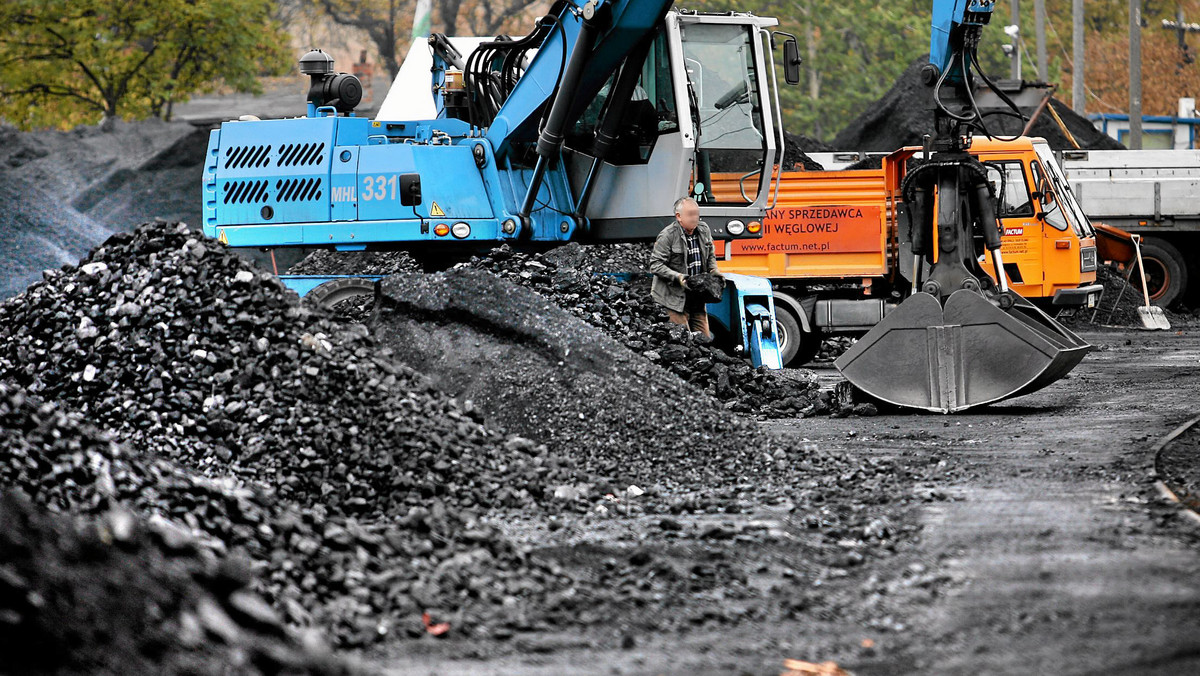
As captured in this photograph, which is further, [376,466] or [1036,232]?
[1036,232]

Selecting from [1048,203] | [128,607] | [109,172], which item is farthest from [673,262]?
[109,172]

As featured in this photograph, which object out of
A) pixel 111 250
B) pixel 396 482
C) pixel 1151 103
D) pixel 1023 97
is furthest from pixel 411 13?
pixel 396 482

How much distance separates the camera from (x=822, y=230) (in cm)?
1551

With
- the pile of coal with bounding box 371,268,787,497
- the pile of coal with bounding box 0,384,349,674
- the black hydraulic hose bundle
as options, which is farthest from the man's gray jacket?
the pile of coal with bounding box 0,384,349,674

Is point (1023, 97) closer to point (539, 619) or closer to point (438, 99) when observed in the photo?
point (438, 99)

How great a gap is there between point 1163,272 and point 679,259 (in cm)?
1252

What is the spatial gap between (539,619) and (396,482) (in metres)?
2.26

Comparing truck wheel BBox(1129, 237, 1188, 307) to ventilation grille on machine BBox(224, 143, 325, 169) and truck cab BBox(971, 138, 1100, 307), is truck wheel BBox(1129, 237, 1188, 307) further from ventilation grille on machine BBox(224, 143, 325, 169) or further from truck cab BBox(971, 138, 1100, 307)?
ventilation grille on machine BBox(224, 143, 325, 169)

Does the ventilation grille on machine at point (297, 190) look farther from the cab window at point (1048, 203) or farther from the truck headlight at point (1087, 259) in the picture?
the truck headlight at point (1087, 259)

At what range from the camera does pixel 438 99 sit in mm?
13875

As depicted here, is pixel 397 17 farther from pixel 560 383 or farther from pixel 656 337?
pixel 560 383

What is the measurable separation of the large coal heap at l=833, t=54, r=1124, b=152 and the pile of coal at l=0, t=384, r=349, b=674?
24.0 m

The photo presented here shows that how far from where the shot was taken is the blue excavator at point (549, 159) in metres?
12.0

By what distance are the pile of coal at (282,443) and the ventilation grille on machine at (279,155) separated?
2564 mm
